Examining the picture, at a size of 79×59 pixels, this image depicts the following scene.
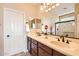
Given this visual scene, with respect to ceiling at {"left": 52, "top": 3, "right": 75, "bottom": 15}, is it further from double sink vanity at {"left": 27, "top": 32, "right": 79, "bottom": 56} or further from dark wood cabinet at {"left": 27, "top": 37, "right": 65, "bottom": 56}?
dark wood cabinet at {"left": 27, "top": 37, "right": 65, "bottom": 56}

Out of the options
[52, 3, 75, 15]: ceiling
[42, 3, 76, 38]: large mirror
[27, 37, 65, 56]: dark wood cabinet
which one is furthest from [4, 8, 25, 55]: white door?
[52, 3, 75, 15]: ceiling

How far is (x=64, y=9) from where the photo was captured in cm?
231

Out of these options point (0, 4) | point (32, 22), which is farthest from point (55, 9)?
point (0, 4)

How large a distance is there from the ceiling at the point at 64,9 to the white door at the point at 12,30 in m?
0.70

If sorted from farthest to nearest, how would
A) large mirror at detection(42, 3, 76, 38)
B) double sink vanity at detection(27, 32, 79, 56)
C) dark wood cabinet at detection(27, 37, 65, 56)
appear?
1. large mirror at detection(42, 3, 76, 38)
2. dark wood cabinet at detection(27, 37, 65, 56)
3. double sink vanity at detection(27, 32, 79, 56)

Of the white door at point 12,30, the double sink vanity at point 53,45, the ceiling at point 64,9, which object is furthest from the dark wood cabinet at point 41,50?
the ceiling at point 64,9

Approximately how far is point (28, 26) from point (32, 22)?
0.13m

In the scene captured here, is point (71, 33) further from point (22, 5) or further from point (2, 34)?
point (2, 34)

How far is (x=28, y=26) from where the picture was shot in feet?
8.66

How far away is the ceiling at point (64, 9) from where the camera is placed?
2.16m

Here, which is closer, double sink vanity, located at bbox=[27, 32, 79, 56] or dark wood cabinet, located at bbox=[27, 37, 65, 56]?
double sink vanity, located at bbox=[27, 32, 79, 56]

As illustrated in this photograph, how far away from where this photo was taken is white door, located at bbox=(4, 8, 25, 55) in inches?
90.2

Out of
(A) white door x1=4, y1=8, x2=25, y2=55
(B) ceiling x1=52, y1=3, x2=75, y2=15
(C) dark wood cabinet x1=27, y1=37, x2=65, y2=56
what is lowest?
(C) dark wood cabinet x1=27, y1=37, x2=65, y2=56

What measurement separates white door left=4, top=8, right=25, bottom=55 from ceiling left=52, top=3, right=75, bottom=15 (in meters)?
0.70
